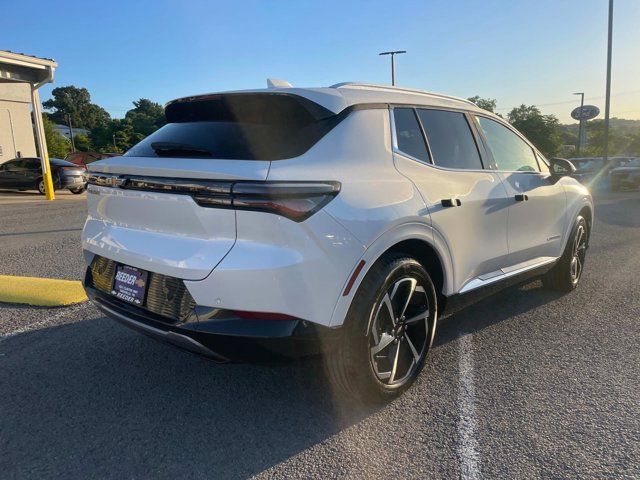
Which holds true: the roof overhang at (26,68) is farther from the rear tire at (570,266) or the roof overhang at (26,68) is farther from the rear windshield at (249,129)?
the rear tire at (570,266)

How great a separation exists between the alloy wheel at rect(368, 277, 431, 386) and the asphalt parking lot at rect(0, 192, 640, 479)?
20 centimetres

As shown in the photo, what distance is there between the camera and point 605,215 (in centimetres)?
1171

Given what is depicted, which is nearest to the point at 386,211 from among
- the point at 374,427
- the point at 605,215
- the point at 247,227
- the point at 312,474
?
the point at 247,227

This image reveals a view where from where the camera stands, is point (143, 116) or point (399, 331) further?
point (143, 116)

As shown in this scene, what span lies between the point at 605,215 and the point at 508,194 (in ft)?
31.0

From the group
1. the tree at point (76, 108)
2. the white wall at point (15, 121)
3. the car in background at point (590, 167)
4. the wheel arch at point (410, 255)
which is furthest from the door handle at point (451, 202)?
the tree at point (76, 108)

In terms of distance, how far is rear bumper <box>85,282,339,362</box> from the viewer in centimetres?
238

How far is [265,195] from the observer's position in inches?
90.5

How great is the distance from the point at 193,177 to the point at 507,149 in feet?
9.48

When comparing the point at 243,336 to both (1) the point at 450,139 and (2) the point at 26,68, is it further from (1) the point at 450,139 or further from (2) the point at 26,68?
(2) the point at 26,68

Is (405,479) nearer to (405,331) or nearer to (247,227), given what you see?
(405,331)

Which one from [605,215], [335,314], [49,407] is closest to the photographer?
[335,314]

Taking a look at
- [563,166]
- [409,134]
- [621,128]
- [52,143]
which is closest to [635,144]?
[621,128]

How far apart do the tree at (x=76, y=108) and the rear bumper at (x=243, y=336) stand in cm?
12432
